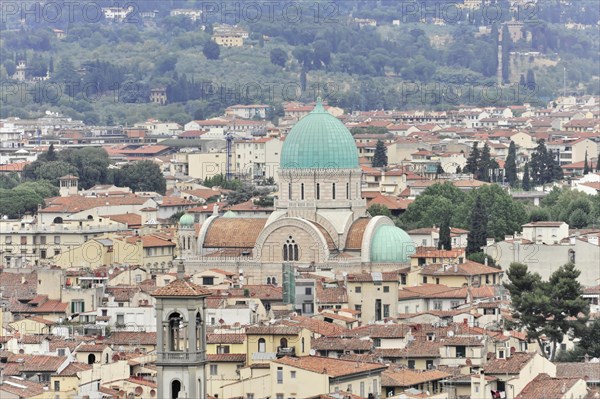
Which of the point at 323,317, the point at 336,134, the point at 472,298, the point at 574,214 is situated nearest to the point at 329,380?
the point at 323,317

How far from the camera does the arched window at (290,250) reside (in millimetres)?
80812

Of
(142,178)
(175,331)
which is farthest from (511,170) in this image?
(175,331)

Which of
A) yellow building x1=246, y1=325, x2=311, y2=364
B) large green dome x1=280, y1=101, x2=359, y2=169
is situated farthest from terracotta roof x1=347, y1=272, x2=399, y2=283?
yellow building x1=246, y1=325, x2=311, y2=364

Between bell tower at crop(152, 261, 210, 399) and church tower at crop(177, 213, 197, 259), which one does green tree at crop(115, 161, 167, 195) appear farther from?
bell tower at crop(152, 261, 210, 399)

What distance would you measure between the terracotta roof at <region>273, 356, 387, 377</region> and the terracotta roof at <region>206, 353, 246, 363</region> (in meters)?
1.92

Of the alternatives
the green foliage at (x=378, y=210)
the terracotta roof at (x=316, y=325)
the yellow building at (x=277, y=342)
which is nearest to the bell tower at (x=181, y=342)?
the yellow building at (x=277, y=342)

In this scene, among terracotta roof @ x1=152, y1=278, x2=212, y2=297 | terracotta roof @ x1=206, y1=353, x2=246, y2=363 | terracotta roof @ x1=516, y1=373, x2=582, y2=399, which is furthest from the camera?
terracotta roof @ x1=206, y1=353, x2=246, y2=363

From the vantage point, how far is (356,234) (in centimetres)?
8100

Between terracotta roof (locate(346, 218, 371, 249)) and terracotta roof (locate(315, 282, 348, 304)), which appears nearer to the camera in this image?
terracotta roof (locate(315, 282, 348, 304))

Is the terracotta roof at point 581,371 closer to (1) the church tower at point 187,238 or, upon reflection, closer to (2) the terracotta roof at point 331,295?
(2) the terracotta roof at point 331,295

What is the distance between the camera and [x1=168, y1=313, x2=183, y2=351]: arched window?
42625 millimetres

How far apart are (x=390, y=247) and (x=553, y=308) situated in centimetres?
1645

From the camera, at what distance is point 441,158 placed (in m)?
139

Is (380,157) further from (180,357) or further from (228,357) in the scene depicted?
(180,357)
